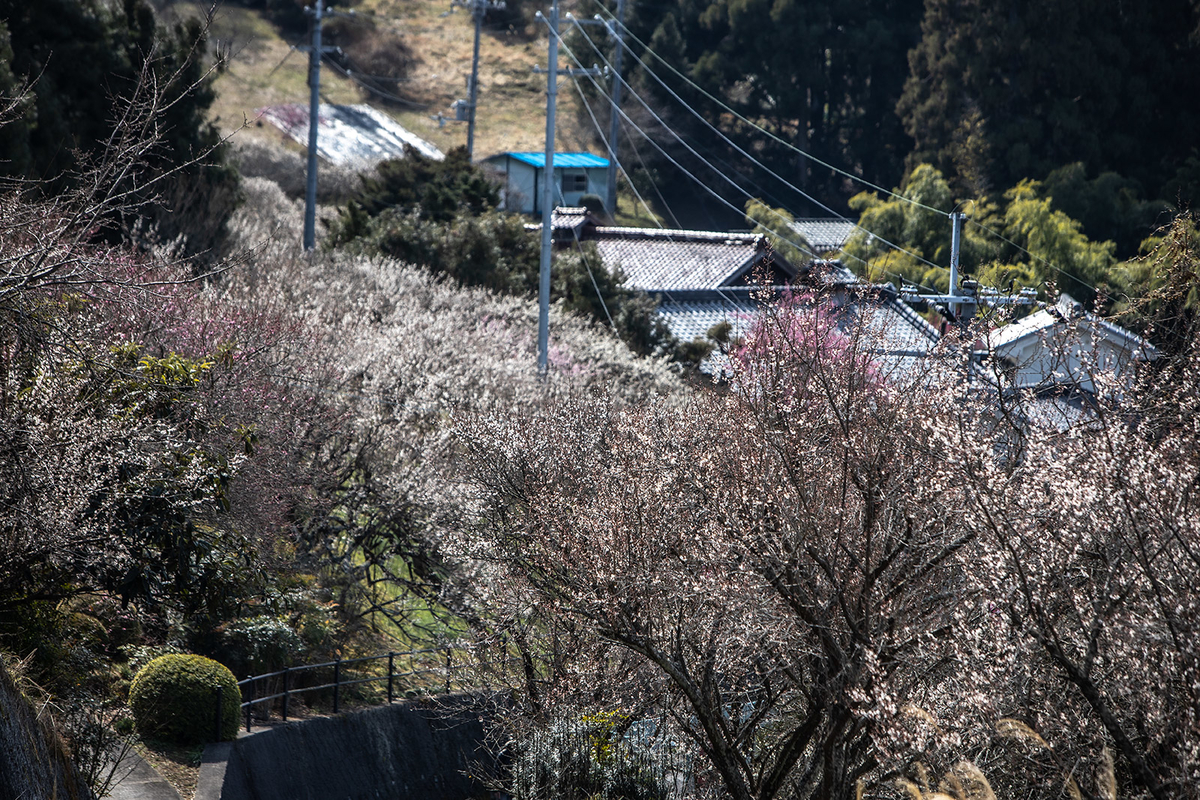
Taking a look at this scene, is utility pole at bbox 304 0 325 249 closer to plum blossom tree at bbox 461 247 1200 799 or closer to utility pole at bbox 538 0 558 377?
utility pole at bbox 538 0 558 377

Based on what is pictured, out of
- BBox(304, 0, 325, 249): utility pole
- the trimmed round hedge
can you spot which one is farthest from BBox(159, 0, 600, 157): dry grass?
the trimmed round hedge

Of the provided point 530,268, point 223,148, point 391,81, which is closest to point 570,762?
point 223,148

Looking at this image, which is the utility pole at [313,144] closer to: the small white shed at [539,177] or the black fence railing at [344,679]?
the black fence railing at [344,679]

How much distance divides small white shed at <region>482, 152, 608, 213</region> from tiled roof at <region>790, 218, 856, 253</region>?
9591 mm

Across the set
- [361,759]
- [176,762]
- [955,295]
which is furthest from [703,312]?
[176,762]

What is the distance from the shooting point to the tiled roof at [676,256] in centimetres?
2831

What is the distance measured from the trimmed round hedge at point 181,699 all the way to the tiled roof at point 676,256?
59.8 feet

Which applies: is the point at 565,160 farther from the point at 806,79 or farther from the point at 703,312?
the point at 703,312

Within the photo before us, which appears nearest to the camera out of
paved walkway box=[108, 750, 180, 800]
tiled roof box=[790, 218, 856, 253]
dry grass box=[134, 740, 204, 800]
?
paved walkway box=[108, 750, 180, 800]

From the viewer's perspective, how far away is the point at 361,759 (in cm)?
1225

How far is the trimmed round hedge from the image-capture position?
32.7 ft

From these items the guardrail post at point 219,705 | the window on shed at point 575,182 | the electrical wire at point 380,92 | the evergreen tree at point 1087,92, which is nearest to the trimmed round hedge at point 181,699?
the guardrail post at point 219,705

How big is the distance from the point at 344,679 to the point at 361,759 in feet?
4.13

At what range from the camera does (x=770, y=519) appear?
24.5ft
